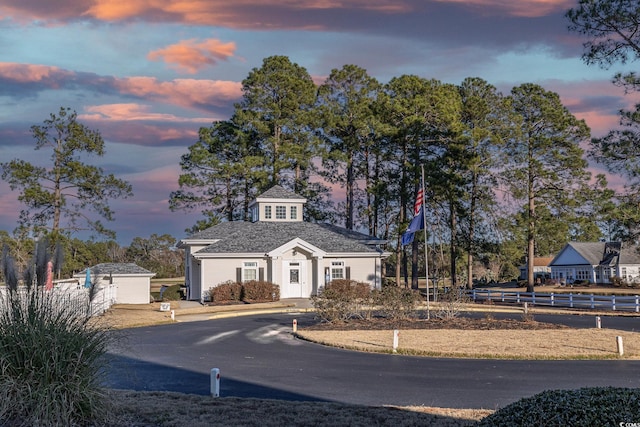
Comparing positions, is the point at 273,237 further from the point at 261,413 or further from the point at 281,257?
the point at 261,413

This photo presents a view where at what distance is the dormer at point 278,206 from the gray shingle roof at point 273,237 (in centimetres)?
77

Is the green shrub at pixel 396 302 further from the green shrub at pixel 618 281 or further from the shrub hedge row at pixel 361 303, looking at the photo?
the green shrub at pixel 618 281

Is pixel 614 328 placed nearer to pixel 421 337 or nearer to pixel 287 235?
pixel 421 337

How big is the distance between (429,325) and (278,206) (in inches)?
1097

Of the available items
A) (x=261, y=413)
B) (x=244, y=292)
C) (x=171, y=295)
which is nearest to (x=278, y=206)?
(x=171, y=295)

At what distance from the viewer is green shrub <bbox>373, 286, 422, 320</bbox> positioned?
2823cm

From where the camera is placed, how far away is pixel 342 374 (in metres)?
14.7

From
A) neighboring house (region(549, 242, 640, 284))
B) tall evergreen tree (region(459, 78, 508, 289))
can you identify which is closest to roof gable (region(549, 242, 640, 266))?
neighboring house (region(549, 242, 640, 284))

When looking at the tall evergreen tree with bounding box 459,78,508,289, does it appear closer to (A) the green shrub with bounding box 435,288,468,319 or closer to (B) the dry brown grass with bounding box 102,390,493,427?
(A) the green shrub with bounding box 435,288,468,319

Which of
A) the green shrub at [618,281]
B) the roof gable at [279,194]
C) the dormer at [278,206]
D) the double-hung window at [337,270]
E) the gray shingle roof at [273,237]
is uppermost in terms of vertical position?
the roof gable at [279,194]

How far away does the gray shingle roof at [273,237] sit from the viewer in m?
45.7

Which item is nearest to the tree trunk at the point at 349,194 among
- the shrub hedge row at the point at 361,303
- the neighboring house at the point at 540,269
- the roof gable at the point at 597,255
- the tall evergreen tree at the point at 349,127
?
the tall evergreen tree at the point at 349,127

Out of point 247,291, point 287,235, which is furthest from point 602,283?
point 247,291

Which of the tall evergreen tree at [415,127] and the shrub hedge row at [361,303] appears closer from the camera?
the shrub hedge row at [361,303]
